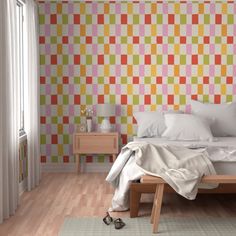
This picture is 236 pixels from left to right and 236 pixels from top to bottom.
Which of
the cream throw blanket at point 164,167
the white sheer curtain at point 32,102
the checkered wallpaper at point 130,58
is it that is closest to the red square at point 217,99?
the checkered wallpaper at point 130,58

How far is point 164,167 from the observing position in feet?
13.5

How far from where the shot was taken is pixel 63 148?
6.94 m

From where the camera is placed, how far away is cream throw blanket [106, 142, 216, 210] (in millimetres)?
3887

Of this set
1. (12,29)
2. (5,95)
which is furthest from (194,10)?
(5,95)

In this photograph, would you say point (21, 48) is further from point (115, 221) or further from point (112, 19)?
point (115, 221)

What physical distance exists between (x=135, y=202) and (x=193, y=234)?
69 cm

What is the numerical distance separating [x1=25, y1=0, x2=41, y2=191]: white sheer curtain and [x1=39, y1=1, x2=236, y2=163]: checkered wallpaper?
77cm

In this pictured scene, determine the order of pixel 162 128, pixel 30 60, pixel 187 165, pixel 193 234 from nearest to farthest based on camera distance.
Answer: pixel 193 234, pixel 187 165, pixel 30 60, pixel 162 128

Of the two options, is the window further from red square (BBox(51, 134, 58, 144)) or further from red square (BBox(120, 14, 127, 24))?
red square (BBox(120, 14, 127, 24))

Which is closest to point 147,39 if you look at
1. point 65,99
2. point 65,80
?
point 65,80

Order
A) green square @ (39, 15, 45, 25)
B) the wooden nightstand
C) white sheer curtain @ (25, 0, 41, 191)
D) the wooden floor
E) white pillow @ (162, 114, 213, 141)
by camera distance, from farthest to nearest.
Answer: green square @ (39, 15, 45, 25) < the wooden nightstand < white pillow @ (162, 114, 213, 141) < white sheer curtain @ (25, 0, 41, 191) < the wooden floor

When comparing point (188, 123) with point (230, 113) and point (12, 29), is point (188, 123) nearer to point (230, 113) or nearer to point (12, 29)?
point (230, 113)

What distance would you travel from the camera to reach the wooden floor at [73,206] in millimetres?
4066

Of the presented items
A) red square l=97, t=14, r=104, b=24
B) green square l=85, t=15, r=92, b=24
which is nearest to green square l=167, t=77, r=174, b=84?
red square l=97, t=14, r=104, b=24
